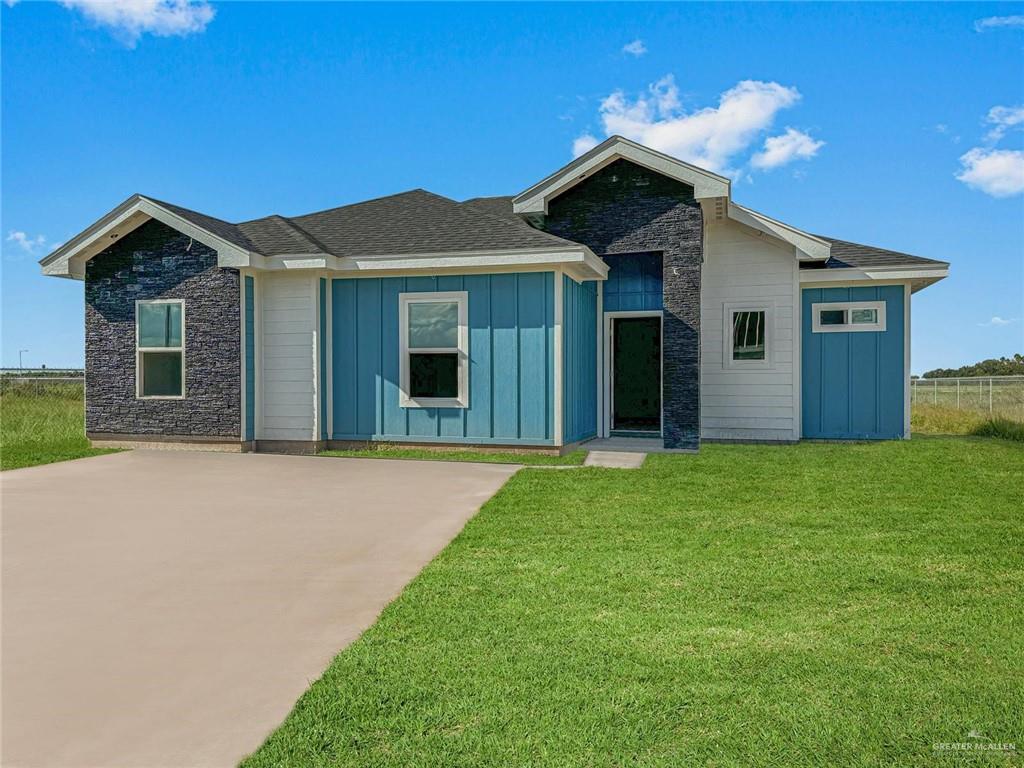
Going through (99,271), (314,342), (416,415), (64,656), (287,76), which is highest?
(287,76)

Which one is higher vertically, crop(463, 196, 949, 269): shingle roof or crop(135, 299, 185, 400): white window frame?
crop(463, 196, 949, 269): shingle roof

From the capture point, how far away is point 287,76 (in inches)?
486

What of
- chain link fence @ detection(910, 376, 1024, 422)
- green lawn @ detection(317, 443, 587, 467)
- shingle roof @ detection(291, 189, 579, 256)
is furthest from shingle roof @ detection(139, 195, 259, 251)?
chain link fence @ detection(910, 376, 1024, 422)

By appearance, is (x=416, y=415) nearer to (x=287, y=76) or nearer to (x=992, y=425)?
(x=287, y=76)

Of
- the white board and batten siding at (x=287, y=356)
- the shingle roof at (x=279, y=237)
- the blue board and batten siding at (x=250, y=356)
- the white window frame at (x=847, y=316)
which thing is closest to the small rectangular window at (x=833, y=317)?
the white window frame at (x=847, y=316)

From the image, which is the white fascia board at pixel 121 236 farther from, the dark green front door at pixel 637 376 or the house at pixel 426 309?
the dark green front door at pixel 637 376

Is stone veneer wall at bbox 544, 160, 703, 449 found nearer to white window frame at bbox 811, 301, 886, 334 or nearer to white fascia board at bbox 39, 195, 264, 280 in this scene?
white window frame at bbox 811, 301, 886, 334

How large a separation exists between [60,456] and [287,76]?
7.27 metres

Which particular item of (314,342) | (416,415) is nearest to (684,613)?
(416,415)

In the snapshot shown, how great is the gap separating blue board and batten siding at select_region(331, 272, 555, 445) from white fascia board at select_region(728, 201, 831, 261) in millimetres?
4435

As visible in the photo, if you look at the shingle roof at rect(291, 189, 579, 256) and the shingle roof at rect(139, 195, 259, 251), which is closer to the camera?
the shingle roof at rect(291, 189, 579, 256)

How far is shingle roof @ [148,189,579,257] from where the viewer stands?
10602mm

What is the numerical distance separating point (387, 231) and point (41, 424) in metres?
8.55

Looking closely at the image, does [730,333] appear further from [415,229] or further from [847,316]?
[415,229]
